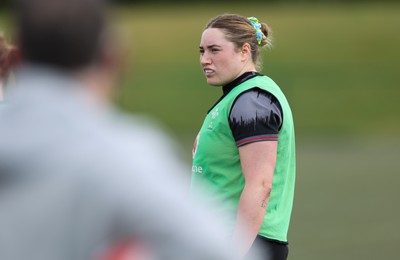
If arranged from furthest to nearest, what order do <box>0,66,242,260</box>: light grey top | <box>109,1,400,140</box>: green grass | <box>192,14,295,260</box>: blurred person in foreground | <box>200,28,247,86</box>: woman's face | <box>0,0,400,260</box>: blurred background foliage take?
<box>109,1,400,140</box>: green grass
<box>0,0,400,260</box>: blurred background foliage
<box>200,28,247,86</box>: woman's face
<box>192,14,295,260</box>: blurred person in foreground
<box>0,66,242,260</box>: light grey top

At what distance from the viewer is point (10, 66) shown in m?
4.06

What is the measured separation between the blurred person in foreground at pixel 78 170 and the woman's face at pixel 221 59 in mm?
2585

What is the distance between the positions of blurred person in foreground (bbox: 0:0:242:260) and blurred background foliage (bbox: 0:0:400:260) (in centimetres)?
11

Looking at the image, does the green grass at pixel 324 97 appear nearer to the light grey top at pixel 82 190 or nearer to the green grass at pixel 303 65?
the green grass at pixel 303 65

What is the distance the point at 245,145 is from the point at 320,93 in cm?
2223

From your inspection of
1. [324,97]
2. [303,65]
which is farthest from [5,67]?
[303,65]

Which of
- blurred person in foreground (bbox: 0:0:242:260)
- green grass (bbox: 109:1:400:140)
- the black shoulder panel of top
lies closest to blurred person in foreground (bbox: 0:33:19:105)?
the black shoulder panel of top

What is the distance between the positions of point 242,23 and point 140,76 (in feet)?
82.3

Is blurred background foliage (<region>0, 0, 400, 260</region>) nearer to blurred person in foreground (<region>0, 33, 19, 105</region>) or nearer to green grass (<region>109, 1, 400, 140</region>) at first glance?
green grass (<region>109, 1, 400, 140</region>)

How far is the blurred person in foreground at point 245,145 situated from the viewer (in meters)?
3.75

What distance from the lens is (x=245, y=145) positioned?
375 cm

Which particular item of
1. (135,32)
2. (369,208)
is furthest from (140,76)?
(369,208)

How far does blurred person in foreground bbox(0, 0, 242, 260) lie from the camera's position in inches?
54.6

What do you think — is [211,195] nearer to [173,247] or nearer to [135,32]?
[173,247]
